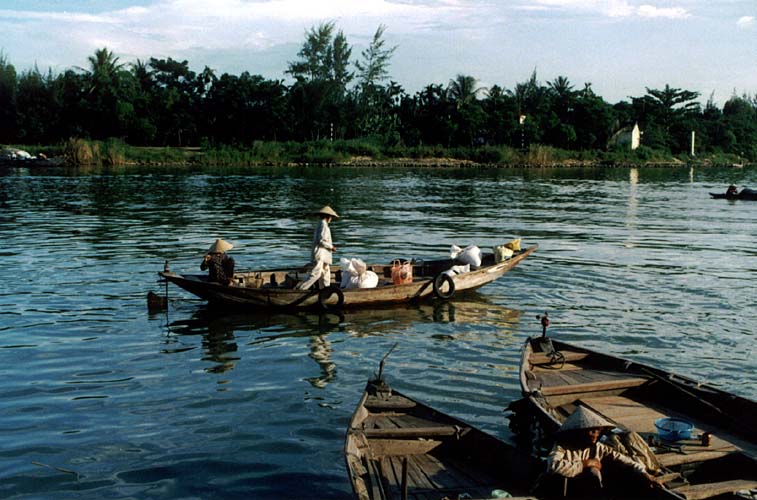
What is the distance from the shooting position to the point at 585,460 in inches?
242

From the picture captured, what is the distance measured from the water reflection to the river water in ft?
0.20

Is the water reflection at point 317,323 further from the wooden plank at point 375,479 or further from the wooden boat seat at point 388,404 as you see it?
the wooden plank at point 375,479

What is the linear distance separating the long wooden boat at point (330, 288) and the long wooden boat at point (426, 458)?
610 cm

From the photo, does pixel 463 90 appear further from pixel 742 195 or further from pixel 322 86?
pixel 742 195

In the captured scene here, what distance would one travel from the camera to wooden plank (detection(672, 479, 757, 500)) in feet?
19.5

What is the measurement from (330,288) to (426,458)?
6.88 meters

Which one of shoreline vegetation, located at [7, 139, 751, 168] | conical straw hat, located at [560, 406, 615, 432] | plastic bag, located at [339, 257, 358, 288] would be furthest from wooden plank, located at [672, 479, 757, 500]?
shoreline vegetation, located at [7, 139, 751, 168]

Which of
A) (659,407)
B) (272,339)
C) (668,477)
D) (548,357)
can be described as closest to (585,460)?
(668,477)

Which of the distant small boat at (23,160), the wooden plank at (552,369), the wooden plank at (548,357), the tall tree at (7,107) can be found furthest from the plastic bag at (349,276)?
the tall tree at (7,107)

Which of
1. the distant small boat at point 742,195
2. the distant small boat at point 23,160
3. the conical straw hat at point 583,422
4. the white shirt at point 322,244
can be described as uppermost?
the distant small boat at point 23,160

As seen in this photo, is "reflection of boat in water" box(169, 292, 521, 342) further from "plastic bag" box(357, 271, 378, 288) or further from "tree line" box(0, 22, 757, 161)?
"tree line" box(0, 22, 757, 161)

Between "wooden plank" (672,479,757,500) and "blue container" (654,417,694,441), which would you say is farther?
"blue container" (654,417,694,441)

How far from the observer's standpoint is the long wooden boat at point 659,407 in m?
6.64

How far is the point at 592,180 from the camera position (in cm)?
5516
